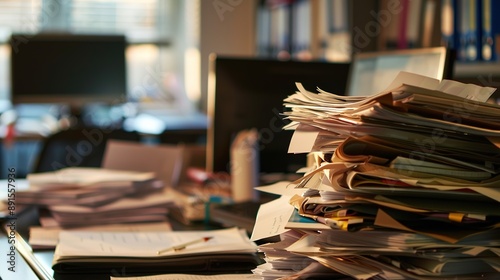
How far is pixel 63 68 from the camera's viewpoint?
201 inches

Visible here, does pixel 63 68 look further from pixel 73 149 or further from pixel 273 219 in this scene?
pixel 273 219

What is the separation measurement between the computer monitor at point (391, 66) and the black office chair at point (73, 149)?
1289 millimetres

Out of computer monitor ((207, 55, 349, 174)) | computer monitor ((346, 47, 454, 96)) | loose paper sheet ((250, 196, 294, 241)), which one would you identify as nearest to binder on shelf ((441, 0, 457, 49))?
computer monitor ((207, 55, 349, 174))

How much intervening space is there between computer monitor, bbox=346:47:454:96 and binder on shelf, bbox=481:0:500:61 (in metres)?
0.55

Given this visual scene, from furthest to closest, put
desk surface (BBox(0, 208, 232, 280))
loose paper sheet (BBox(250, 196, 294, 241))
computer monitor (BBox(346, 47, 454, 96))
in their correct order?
computer monitor (BBox(346, 47, 454, 96)), desk surface (BBox(0, 208, 232, 280)), loose paper sheet (BBox(250, 196, 294, 241))

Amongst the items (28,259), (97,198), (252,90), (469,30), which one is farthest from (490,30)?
(28,259)

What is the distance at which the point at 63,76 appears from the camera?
5105 mm

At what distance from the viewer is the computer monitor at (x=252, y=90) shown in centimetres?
232

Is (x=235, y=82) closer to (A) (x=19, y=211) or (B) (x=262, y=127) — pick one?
(B) (x=262, y=127)

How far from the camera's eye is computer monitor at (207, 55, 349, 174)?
2.32 meters

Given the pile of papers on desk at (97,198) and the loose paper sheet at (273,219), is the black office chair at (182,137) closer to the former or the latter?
the pile of papers on desk at (97,198)

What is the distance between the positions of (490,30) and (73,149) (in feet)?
5.30

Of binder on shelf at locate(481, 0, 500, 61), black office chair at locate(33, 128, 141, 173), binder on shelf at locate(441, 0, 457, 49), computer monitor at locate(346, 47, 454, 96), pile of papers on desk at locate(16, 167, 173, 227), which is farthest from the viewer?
black office chair at locate(33, 128, 141, 173)

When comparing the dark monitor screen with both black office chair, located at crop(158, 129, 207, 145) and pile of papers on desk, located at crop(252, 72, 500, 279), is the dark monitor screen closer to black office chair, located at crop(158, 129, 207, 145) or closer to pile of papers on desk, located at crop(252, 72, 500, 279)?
black office chair, located at crop(158, 129, 207, 145)
